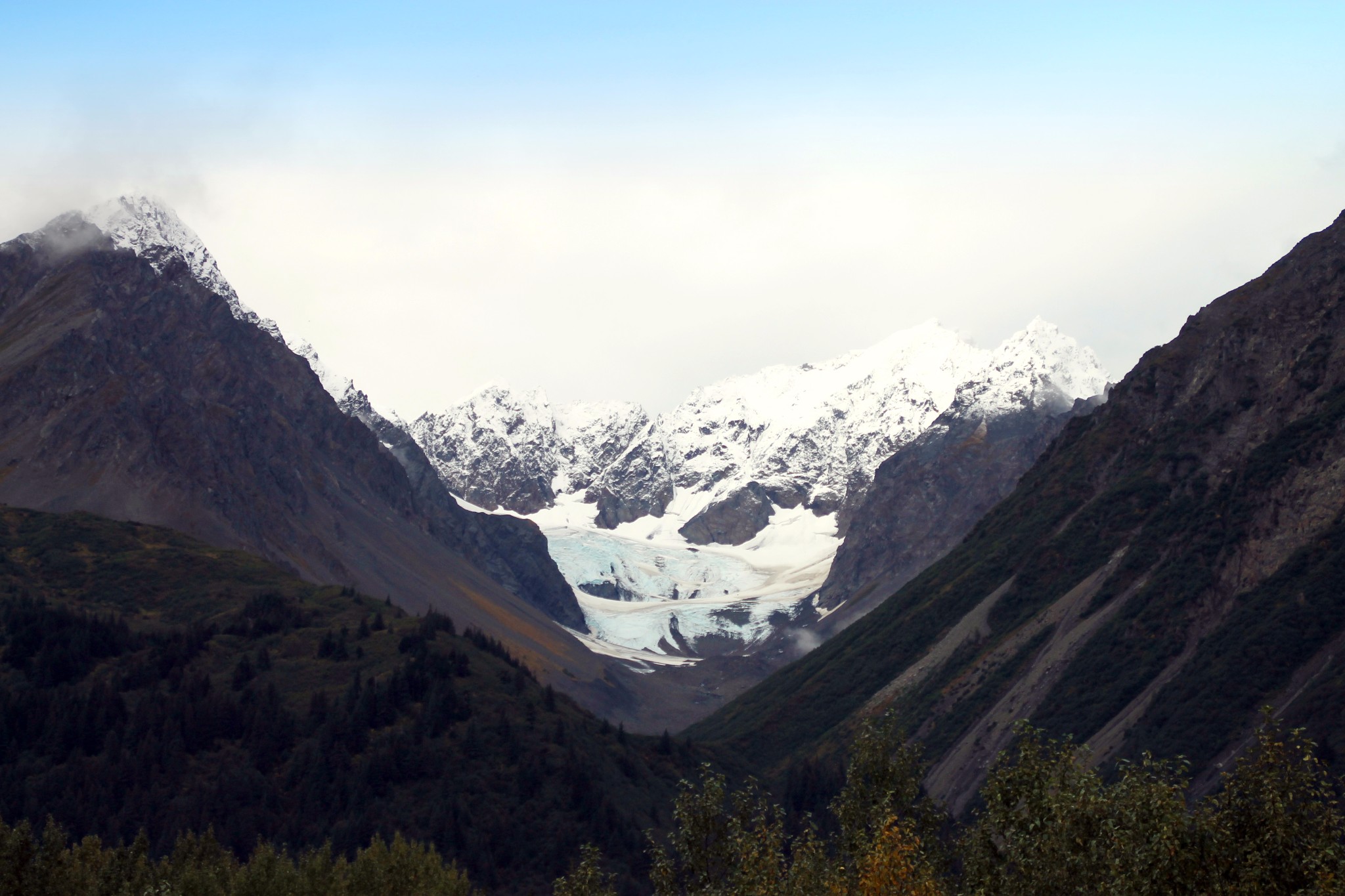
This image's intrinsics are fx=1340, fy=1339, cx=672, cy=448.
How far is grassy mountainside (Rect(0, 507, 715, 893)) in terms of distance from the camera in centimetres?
12656

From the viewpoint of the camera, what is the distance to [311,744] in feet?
459

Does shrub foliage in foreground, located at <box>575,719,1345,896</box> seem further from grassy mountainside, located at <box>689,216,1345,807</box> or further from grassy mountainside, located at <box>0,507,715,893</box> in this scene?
grassy mountainside, located at <box>0,507,715,893</box>

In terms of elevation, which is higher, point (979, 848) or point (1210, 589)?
point (979, 848)

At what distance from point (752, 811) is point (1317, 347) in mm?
133721

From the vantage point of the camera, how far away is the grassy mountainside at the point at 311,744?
126562 mm

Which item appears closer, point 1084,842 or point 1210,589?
point 1084,842

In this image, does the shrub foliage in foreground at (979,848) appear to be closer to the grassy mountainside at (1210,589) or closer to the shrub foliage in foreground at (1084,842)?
the shrub foliage in foreground at (1084,842)

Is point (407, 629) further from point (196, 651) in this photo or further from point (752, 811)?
point (752, 811)

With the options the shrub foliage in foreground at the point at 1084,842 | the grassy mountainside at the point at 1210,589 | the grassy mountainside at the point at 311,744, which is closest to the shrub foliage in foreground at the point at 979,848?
the shrub foliage in foreground at the point at 1084,842

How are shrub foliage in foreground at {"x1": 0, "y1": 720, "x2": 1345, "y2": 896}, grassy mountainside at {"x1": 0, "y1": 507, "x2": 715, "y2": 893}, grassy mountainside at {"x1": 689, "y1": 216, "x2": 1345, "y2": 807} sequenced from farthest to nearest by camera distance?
grassy mountainside at {"x1": 0, "y1": 507, "x2": 715, "y2": 893} < grassy mountainside at {"x1": 689, "y1": 216, "x2": 1345, "y2": 807} < shrub foliage in foreground at {"x1": 0, "y1": 720, "x2": 1345, "y2": 896}

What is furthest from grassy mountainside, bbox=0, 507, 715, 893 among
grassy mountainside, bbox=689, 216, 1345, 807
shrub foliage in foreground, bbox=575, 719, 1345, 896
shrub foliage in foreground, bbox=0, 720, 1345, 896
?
shrub foliage in foreground, bbox=575, 719, 1345, 896

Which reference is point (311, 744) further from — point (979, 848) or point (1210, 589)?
point (979, 848)

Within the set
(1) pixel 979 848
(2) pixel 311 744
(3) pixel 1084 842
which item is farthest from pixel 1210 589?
(3) pixel 1084 842

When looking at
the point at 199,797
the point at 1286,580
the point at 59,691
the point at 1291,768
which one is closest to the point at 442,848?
the point at 199,797
